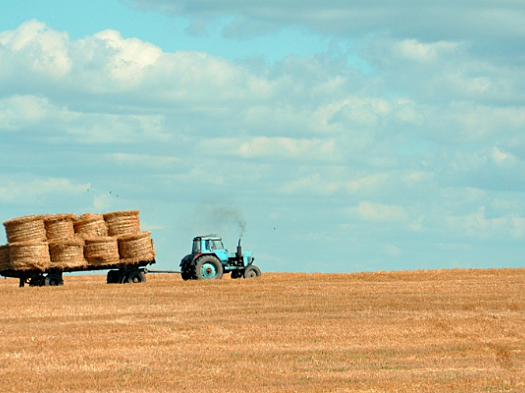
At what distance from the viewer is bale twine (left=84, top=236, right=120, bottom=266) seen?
3509 cm

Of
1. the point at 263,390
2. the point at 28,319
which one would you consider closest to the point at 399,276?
the point at 28,319

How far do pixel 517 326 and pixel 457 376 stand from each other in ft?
22.9

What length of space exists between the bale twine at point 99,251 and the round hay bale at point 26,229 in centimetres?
173

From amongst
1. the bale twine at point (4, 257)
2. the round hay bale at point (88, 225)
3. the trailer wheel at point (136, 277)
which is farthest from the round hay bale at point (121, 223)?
the bale twine at point (4, 257)

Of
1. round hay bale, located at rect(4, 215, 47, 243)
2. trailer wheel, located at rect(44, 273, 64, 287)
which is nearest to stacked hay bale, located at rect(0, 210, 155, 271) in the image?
round hay bale, located at rect(4, 215, 47, 243)

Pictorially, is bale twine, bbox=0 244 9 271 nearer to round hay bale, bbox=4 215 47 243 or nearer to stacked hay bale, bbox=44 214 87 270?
round hay bale, bbox=4 215 47 243

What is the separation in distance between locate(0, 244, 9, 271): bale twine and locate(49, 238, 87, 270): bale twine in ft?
5.31

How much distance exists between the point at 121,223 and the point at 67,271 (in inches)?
107

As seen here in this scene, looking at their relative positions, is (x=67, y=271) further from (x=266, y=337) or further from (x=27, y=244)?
(x=266, y=337)

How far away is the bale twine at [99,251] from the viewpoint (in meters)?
35.1

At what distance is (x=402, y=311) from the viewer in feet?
85.0

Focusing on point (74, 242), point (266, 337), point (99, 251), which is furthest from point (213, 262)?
point (266, 337)

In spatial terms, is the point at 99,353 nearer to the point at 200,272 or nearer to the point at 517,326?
the point at 517,326

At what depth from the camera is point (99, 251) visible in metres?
35.1
